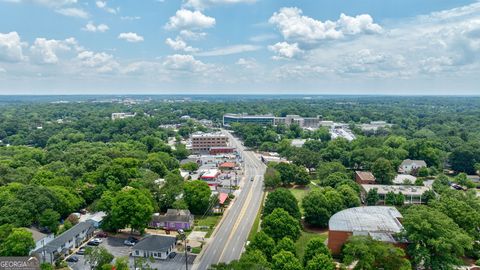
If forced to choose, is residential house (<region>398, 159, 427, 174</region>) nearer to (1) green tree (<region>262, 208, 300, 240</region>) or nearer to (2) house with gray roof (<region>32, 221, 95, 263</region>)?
(1) green tree (<region>262, 208, 300, 240</region>)

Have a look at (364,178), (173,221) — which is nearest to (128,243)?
(173,221)

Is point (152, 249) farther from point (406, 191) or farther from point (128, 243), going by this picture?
point (406, 191)

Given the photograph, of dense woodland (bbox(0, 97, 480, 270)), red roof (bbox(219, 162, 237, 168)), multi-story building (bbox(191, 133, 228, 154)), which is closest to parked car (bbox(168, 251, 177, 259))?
dense woodland (bbox(0, 97, 480, 270))

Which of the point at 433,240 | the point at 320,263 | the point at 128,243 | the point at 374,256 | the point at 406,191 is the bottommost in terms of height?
the point at 128,243

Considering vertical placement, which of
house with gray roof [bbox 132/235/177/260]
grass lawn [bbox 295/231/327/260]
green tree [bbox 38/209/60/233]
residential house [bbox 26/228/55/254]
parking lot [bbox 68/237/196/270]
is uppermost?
→ green tree [bbox 38/209/60/233]

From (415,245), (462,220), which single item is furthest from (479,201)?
(415,245)

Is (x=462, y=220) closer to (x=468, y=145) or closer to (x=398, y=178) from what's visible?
(x=398, y=178)
